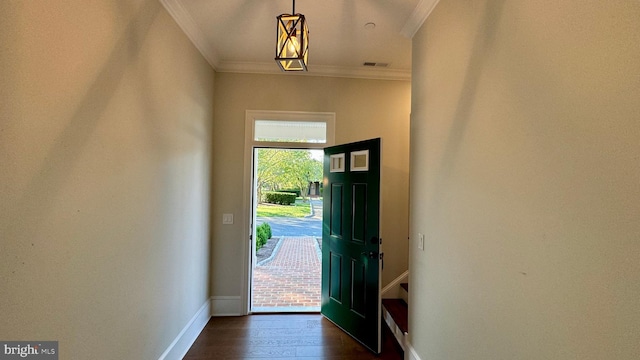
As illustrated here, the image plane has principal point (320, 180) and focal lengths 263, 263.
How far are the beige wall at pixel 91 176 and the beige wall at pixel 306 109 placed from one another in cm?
92

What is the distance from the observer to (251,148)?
10.8 ft

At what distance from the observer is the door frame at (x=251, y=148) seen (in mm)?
3234

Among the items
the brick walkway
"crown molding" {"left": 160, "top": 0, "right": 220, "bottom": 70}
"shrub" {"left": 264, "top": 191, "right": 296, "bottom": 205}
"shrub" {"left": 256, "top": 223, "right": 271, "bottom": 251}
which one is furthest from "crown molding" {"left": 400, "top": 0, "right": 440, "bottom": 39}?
"shrub" {"left": 264, "top": 191, "right": 296, "bottom": 205}

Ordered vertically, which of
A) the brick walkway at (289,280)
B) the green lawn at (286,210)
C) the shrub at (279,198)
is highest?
the shrub at (279,198)

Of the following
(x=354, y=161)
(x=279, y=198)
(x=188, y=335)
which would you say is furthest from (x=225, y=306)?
(x=279, y=198)

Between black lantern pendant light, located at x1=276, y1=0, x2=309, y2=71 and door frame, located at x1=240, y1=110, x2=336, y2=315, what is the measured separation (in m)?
1.80

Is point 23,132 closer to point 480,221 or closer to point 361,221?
→ point 480,221

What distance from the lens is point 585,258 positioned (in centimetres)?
87

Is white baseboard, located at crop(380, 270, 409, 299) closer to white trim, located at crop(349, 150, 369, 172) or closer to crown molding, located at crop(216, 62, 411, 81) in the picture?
white trim, located at crop(349, 150, 369, 172)

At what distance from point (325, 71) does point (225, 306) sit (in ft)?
10.3

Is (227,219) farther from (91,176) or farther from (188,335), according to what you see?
(91,176)

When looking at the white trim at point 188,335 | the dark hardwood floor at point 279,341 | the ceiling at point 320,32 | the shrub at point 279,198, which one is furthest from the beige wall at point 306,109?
the shrub at point 279,198

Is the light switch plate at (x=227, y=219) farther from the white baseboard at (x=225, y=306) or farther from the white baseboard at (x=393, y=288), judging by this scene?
the white baseboard at (x=393, y=288)

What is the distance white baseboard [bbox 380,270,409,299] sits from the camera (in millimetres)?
3293
